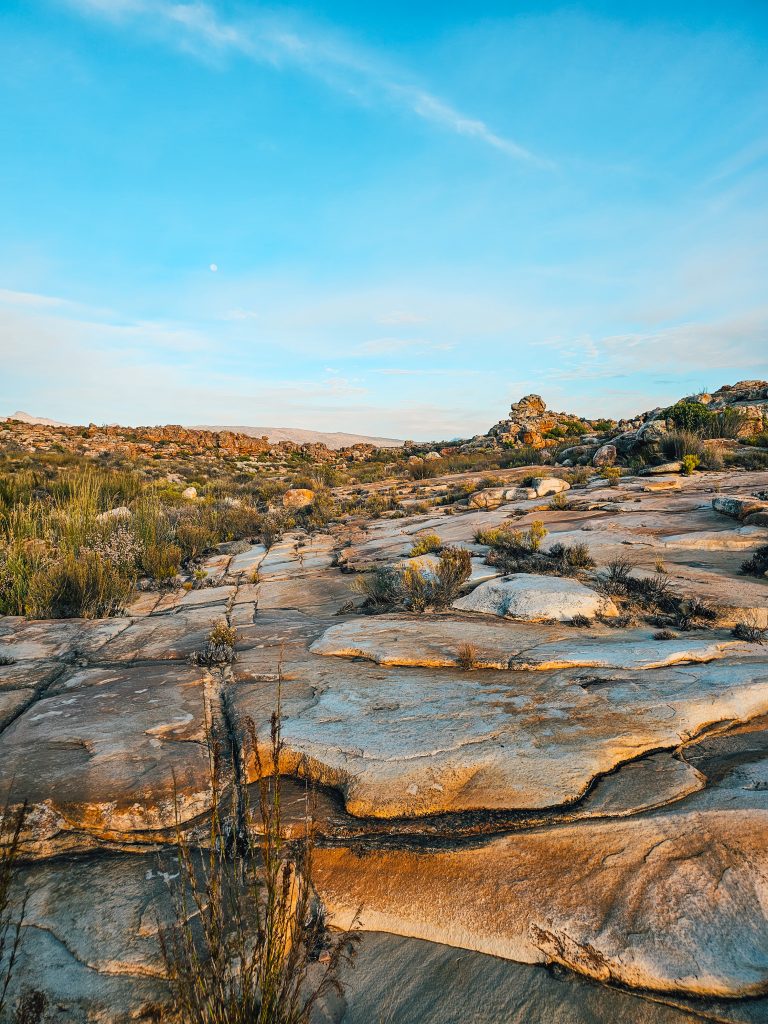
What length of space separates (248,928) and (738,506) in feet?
27.4

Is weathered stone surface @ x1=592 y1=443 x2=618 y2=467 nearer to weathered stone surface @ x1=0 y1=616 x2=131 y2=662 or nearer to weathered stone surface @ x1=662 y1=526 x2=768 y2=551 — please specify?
weathered stone surface @ x1=662 y1=526 x2=768 y2=551

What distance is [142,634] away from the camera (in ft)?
16.5

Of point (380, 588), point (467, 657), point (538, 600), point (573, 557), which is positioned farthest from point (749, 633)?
point (380, 588)

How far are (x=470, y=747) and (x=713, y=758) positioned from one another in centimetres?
125

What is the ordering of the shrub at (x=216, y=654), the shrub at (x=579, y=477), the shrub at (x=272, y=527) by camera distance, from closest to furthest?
the shrub at (x=216, y=654) → the shrub at (x=272, y=527) → the shrub at (x=579, y=477)

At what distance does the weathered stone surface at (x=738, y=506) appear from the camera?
7.58 meters

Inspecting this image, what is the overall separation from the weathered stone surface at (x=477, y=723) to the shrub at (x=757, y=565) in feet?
8.08

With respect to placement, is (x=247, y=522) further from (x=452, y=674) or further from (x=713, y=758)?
(x=713, y=758)

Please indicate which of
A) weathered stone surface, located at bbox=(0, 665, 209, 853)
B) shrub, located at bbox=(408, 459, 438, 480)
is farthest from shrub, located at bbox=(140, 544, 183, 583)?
shrub, located at bbox=(408, 459, 438, 480)

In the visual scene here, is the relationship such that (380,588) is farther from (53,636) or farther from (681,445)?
(681,445)

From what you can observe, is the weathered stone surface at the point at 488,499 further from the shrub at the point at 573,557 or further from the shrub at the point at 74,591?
the shrub at the point at 74,591

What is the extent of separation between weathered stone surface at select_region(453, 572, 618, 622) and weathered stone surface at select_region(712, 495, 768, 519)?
3.75 meters

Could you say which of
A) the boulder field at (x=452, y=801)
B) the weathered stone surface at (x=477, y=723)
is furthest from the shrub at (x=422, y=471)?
the weathered stone surface at (x=477, y=723)

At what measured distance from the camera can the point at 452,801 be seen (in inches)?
101
